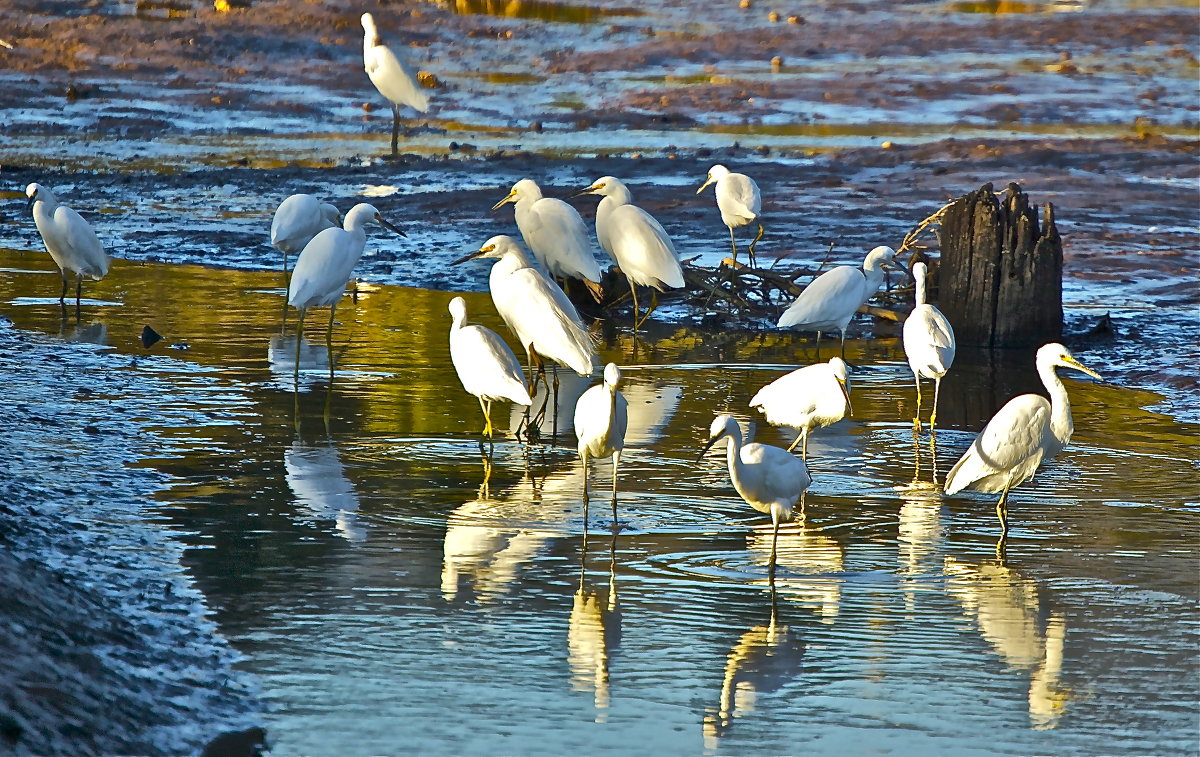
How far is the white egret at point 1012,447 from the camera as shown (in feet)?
21.0

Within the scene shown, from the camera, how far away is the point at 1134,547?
6.21m

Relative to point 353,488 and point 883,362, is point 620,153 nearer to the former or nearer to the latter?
point 883,362

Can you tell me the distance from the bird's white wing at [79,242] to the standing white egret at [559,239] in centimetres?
280

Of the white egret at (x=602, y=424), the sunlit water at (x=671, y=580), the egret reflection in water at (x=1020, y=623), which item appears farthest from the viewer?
the white egret at (x=602, y=424)

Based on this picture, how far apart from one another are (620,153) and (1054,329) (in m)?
9.66

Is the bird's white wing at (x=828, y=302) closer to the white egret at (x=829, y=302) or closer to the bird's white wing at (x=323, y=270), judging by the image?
the white egret at (x=829, y=302)

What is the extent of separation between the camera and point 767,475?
19.1ft

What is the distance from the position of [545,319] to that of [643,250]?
8.64 ft

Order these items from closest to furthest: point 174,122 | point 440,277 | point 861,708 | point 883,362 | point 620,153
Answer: point 861,708 → point 883,362 → point 440,277 → point 620,153 → point 174,122

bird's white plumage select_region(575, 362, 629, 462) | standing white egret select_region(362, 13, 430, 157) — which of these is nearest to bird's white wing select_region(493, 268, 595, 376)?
bird's white plumage select_region(575, 362, 629, 462)

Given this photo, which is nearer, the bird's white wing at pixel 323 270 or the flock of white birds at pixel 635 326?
the flock of white birds at pixel 635 326

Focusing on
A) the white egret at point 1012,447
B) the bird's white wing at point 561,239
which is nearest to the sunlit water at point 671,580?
the white egret at point 1012,447

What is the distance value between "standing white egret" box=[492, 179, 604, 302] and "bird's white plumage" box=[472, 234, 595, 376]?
84.4 inches

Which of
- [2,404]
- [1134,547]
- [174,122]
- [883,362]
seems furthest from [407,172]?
[1134,547]
